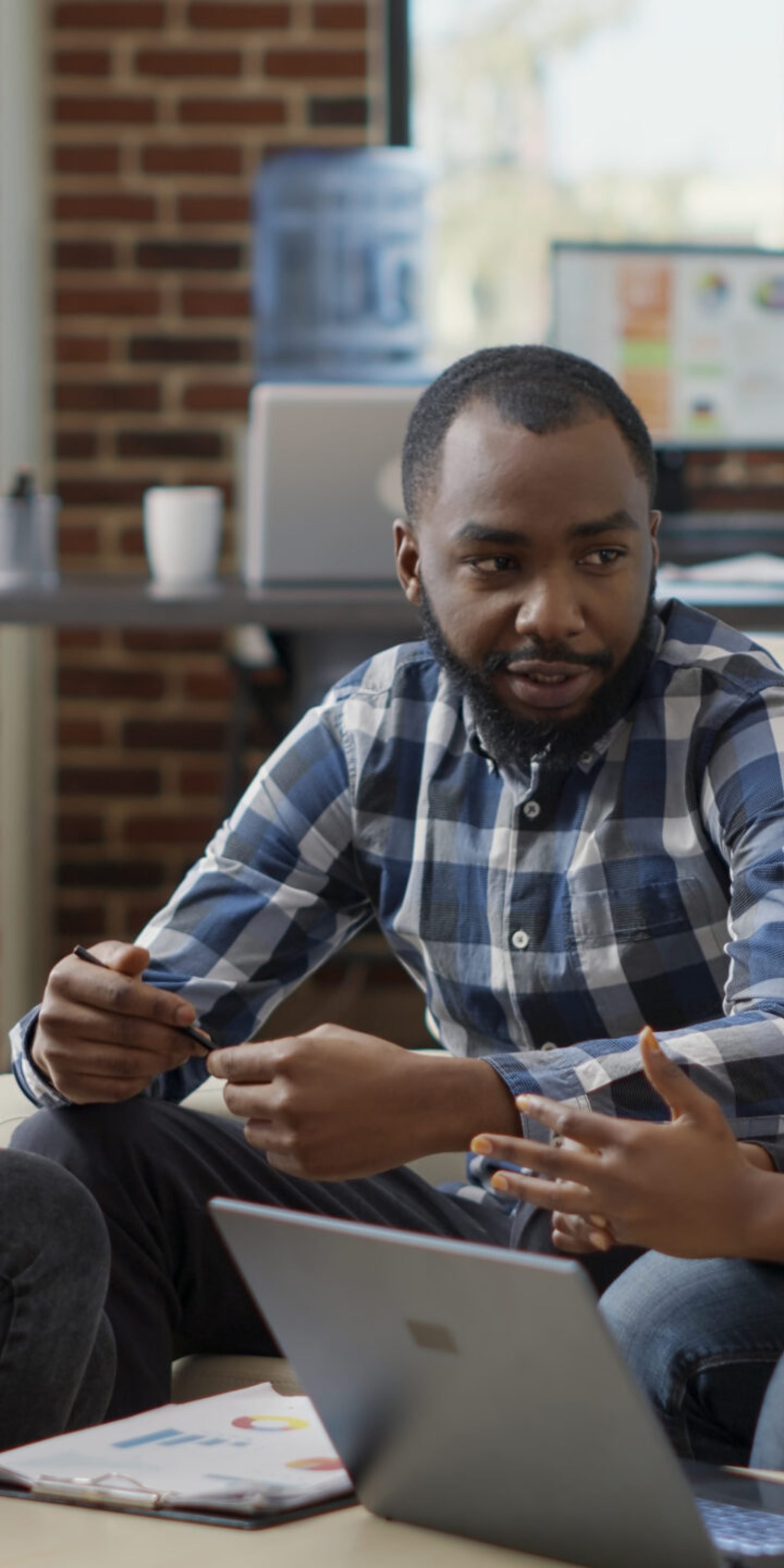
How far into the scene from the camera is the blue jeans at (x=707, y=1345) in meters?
1.03

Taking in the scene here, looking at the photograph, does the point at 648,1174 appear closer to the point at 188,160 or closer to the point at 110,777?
the point at 110,777

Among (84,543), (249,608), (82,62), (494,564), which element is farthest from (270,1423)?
(82,62)

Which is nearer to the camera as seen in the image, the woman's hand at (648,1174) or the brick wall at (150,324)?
the woman's hand at (648,1174)

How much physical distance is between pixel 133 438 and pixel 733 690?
2.43 metres

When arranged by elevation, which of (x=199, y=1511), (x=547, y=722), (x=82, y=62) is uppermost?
(x=82, y=62)

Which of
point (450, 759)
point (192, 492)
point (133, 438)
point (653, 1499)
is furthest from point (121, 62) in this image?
point (653, 1499)

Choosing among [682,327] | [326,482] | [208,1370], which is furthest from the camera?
[682,327]

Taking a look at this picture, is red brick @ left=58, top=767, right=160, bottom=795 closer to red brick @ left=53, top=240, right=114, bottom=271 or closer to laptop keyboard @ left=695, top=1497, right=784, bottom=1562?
red brick @ left=53, top=240, right=114, bottom=271

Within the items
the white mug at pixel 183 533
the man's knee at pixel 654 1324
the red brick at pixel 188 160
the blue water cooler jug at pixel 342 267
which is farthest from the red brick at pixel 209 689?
the man's knee at pixel 654 1324

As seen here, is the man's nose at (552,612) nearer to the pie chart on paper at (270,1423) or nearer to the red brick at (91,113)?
the pie chart on paper at (270,1423)

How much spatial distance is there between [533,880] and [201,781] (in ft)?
7.43

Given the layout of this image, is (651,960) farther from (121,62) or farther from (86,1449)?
(121,62)

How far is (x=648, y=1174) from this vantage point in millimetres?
873

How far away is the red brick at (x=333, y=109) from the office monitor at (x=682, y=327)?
1.81 feet
